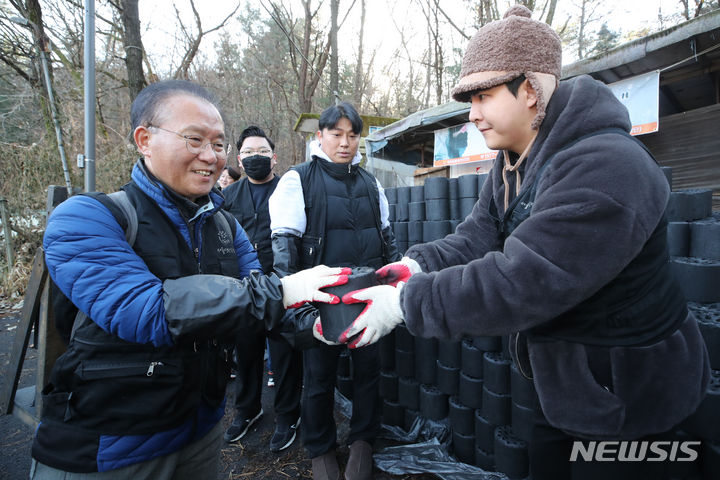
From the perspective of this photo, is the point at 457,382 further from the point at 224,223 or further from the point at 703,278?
the point at 224,223

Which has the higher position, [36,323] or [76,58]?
[76,58]

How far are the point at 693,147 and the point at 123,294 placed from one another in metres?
5.61

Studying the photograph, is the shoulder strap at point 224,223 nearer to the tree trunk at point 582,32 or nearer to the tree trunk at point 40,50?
the tree trunk at point 40,50

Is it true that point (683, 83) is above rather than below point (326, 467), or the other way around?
above

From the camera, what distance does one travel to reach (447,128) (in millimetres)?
6848

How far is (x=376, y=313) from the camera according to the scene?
4.66 ft

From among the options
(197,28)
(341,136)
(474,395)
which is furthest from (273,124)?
(474,395)

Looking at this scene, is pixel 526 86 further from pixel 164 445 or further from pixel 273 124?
pixel 273 124

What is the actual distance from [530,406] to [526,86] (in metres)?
1.99

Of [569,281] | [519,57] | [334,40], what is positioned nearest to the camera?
[569,281]

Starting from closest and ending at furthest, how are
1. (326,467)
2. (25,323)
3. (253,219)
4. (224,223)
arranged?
(224,223) → (25,323) → (326,467) → (253,219)

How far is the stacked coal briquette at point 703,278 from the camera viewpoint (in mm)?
1606

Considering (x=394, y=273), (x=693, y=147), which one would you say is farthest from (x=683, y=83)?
(x=394, y=273)

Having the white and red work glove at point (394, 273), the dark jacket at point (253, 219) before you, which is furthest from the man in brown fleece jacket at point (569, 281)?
the dark jacket at point (253, 219)
